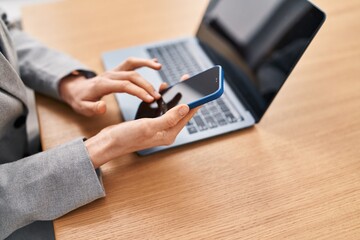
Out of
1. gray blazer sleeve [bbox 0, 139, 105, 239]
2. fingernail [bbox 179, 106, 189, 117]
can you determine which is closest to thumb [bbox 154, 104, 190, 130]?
fingernail [bbox 179, 106, 189, 117]

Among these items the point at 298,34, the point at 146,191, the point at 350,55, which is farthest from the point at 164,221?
the point at 350,55

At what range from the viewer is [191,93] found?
0.55 metres

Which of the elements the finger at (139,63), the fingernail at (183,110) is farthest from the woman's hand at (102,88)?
the fingernail at (183,110)

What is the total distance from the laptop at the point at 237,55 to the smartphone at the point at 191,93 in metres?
0.06

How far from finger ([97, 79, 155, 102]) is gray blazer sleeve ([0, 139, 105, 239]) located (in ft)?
0.46

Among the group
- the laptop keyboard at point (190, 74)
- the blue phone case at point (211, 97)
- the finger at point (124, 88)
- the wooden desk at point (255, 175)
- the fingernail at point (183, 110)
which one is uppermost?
the blue phone case at point (211, 97)

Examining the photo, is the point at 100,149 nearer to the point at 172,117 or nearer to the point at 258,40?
the point at 172,117

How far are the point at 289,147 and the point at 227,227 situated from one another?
201mm

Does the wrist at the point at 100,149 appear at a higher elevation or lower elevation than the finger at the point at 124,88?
lower

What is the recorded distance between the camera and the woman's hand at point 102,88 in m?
0.60

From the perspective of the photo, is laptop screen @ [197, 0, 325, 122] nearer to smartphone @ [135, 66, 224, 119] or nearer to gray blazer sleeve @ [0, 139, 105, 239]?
smartphone @ [135, 66, 224, 119]

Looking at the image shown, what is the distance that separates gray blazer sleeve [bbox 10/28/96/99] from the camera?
0.68 meters

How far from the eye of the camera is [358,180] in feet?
1.75

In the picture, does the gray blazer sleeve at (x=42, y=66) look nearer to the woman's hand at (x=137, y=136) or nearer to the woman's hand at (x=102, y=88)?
the woman's hand at (x=102, y=88)
